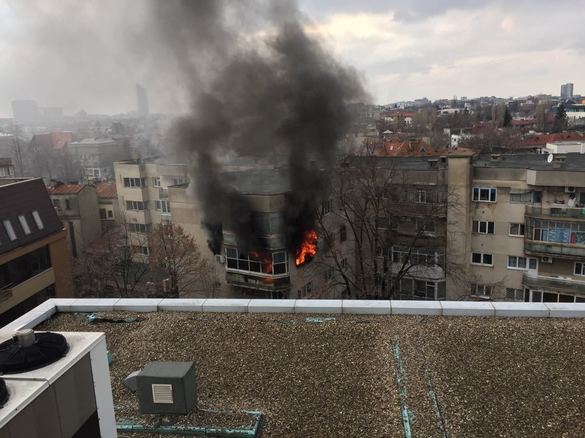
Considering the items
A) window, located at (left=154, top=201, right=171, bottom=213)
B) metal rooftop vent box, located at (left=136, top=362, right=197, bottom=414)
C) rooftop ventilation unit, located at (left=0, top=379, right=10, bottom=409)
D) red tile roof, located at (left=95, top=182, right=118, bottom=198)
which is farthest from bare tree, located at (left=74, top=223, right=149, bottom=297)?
rooftop ventilation unit, located at (left=0, top=379, right=10, bottom=409)

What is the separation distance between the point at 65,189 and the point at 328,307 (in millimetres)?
29077

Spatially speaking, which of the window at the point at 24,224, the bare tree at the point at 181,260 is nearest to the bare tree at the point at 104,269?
the bare tree at the point at 181,260

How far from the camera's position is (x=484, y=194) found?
21828mm

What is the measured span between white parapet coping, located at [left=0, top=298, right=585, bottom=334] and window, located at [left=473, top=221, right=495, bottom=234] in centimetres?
1477

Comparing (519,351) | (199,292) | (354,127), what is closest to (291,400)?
(519,351)

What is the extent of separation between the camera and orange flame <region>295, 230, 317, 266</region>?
21297mm

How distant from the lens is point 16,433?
10.5 feet

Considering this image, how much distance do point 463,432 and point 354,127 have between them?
77.8 ft

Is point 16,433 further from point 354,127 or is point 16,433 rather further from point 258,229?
point 354,127

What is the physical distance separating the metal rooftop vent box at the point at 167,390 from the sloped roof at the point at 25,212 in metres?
14.7

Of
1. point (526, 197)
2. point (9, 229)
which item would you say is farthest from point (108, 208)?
point (526, 197)

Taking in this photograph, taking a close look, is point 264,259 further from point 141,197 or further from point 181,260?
point 141,197

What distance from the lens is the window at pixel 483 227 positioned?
22.1 metres

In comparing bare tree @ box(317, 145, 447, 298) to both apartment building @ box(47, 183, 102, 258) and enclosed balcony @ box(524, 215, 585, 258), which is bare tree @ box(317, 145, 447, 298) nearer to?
enclosed balcony @ box(524, 215, 585, 258)
